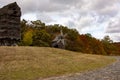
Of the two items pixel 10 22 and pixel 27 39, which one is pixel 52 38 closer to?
pixel 27 39

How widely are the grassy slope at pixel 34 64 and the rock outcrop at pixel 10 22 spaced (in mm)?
5341

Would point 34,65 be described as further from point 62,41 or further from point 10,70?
point 62,41

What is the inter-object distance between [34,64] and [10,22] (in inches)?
617

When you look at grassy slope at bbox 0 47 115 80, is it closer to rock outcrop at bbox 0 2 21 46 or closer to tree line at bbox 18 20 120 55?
rock outcrop at bbox 0 2 21 46

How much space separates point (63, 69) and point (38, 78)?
633 cm

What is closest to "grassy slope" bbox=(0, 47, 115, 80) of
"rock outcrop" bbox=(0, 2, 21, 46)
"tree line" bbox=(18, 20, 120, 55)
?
"rock outcrop" bbox=(0, 2, 21, 46)

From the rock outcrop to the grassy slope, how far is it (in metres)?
5.34

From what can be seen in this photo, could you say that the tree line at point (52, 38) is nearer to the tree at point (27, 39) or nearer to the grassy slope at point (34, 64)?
the tree at point (27, 39)

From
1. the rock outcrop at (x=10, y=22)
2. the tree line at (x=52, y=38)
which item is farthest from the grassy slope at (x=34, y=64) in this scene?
the tree line at (x=52, y=38)

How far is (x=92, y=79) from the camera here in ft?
94.9

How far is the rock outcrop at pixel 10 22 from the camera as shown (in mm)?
54500

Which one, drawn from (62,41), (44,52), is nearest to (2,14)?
(44,52)

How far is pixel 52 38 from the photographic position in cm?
9288

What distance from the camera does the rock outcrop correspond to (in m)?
54.5
